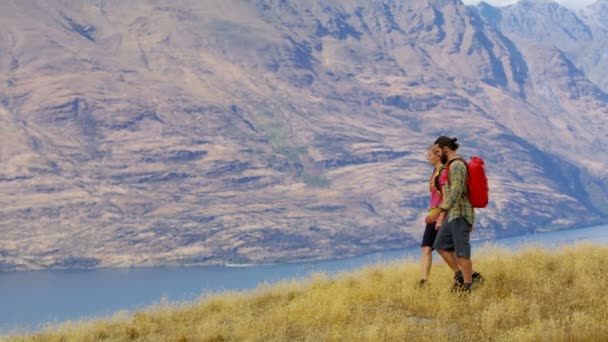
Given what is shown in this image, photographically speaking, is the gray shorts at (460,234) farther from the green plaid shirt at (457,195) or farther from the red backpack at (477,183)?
the red backpack at (477,183)

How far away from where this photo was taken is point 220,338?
41.2 ft

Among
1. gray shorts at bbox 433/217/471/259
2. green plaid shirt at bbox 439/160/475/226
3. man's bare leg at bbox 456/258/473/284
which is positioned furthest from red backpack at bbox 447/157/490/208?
man's bare leg at bbox 456/258/473/284

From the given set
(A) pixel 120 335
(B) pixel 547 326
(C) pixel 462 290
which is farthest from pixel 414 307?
(A) pixel 120 335

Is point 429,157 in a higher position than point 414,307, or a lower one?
higher

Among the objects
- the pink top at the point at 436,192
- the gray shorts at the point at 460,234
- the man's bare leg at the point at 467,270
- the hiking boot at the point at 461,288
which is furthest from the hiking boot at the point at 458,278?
the pink top at the point at 436,192

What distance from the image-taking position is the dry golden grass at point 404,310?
11.2 meters

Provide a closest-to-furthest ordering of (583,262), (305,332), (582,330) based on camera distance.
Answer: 1. (582,330)
2. (305,332)
3. (583,262)

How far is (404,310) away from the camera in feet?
43.7

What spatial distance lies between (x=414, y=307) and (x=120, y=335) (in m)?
5.06

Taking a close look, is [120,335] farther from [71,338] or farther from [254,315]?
[254,315]

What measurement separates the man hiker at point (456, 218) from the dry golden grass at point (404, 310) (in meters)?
0.48

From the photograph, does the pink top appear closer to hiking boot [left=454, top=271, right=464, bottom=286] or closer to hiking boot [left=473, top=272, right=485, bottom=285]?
hiking boot [left=454, top=271, right=464, bottom=286]

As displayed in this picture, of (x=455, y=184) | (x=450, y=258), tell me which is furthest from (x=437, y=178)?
(x=450, y=258)

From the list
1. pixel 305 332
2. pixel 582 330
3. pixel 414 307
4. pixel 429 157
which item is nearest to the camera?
pixel 582 330
